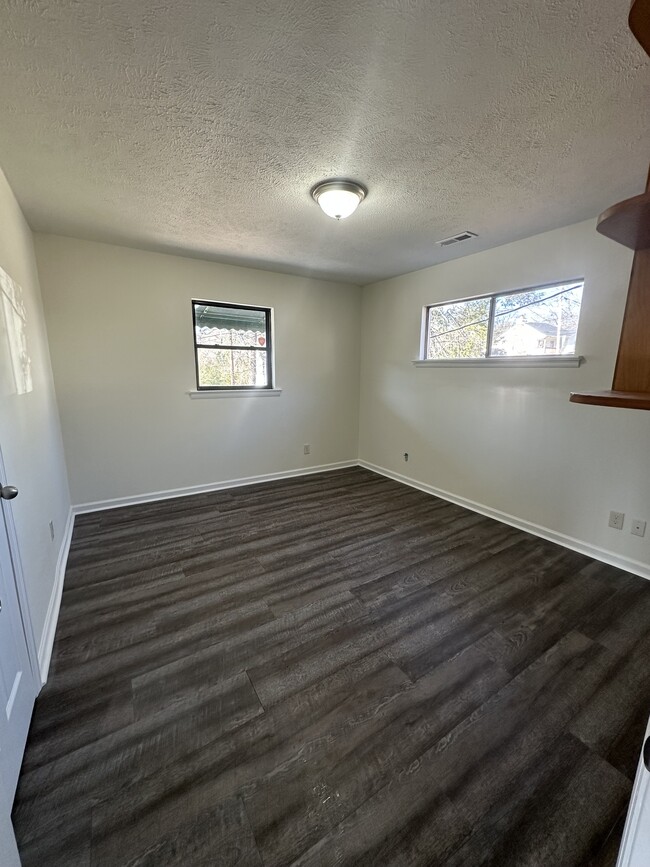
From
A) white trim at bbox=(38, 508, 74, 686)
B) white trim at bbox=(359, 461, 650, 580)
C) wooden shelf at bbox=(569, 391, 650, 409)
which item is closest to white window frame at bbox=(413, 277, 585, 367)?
white trim at bbox=(359, 461, 650, 580)

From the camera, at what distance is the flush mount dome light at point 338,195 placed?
2047mm

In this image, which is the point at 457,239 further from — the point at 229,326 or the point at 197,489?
the point at 197,489

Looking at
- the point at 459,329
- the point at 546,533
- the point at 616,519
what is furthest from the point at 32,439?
the point at 616,519

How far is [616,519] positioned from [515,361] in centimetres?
142

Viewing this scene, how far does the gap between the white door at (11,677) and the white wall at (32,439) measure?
0.65ft

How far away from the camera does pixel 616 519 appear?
251cm

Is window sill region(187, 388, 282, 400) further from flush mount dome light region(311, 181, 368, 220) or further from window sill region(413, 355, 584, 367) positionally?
flush mount dome light region(311, 181, 368, 220)

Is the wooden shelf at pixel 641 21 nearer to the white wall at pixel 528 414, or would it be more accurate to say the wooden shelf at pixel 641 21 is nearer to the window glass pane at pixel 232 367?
the white wall at pixel 528 414

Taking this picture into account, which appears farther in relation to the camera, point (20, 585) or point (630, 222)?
point (20, 585)

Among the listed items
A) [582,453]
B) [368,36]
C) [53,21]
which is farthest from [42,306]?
[582,453]

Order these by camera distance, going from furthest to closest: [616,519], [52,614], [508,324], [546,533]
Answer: [508,324] < [546,533] < [616,519] < [52,614]

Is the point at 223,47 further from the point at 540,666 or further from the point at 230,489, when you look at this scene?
the point at 230,489

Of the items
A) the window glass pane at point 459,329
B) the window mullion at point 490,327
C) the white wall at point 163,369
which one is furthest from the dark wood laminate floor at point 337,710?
the window glass pane at point 459,329

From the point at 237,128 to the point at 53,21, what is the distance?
0.68 meters
